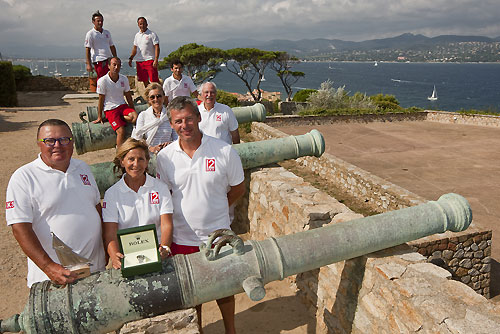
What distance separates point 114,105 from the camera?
18.8 ft

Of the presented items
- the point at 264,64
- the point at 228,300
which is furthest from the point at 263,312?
the point at 264,64

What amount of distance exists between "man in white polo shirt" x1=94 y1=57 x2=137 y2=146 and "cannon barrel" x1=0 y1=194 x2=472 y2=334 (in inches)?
147

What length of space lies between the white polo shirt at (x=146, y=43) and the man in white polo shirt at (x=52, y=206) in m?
6.40

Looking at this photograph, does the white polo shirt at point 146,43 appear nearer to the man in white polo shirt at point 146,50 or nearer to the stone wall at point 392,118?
the man in white polo shirt at point 146,50

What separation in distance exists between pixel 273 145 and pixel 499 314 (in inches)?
128

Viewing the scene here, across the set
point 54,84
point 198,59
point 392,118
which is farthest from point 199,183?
point 198,59

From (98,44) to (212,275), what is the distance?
728 centimetres

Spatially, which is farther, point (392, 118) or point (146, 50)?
point (392, 118)

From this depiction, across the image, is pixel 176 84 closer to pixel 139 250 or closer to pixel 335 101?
pixel 139 250

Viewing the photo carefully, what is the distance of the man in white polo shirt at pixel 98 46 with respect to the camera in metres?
7.85

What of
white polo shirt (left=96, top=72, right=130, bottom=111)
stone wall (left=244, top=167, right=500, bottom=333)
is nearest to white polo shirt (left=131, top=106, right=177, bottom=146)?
white polo shirt (left=96, top=72, right=130, bottom=111)

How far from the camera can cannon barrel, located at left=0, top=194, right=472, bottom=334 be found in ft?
7.15

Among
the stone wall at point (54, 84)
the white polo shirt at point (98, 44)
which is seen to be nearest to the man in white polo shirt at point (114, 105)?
the white polo shirt at point (98, 44)

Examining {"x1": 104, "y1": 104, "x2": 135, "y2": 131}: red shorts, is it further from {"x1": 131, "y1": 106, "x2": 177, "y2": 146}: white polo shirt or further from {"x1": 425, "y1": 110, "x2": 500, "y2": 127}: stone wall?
{"x1": 425, "y1": 110, "x2": 500, "y2": 127}: stone wall
